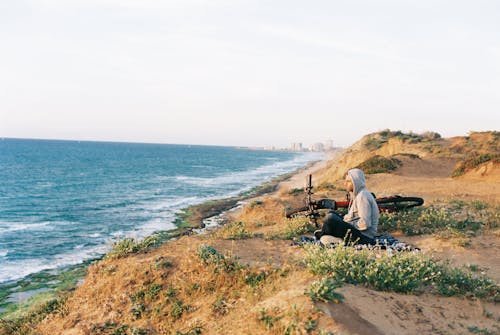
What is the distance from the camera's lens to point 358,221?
27.4 feet

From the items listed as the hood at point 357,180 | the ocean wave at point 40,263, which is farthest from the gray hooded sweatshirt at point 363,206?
the ocean wave at point 40,263

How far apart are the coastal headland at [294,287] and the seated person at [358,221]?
2.13 ft

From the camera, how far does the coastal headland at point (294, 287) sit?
5238 millimetres

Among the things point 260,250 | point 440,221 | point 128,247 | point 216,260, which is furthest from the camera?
point 440,221

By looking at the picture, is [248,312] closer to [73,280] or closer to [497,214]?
[497,214]

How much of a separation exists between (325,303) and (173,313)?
10.0ft

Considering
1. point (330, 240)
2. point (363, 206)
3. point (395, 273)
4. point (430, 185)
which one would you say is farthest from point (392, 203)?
point (430, 185)

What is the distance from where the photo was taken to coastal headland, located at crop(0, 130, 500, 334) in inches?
206

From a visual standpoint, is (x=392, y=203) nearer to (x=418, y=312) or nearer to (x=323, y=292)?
(x=418, y=312)

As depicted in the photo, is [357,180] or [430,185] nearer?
[357,180]

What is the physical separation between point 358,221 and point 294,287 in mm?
3128

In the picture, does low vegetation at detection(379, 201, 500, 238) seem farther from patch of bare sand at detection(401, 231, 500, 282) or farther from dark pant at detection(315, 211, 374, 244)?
dark pant at detection(315, 211, 374, 244)

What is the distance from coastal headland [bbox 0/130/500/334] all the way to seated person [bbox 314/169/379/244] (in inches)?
25.6

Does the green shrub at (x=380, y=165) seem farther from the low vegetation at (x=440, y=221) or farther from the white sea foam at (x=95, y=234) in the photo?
the low vegetation at (x=440, y=221)
